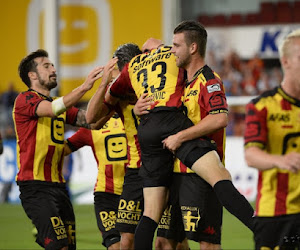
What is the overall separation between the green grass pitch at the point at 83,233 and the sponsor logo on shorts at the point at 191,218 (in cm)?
368

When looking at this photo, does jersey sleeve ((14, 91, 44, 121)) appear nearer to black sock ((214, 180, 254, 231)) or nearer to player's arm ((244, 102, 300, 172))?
black sock ((214, 180, 254, 231))

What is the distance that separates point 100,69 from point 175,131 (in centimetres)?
95

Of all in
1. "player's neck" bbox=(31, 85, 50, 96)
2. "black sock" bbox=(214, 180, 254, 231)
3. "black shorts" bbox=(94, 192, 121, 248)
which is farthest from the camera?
"black shorts" bbox=(94, 192, 121, 248)

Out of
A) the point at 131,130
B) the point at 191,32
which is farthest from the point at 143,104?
the point at 131,130

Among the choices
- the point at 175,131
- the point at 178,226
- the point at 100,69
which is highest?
the point at 100,69

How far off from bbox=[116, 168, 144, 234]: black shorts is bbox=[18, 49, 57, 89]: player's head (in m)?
1.10

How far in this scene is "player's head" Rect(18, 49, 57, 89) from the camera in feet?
20.4

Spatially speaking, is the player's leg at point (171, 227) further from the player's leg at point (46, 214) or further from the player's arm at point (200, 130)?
the player's leg at point (46, 214)

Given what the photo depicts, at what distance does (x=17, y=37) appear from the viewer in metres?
22.1

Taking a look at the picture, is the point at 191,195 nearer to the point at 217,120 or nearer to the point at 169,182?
the point at 169,182

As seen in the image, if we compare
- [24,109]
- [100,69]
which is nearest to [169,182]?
[100,69]

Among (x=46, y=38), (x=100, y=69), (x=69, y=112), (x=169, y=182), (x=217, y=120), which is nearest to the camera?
(x=217, y=120)

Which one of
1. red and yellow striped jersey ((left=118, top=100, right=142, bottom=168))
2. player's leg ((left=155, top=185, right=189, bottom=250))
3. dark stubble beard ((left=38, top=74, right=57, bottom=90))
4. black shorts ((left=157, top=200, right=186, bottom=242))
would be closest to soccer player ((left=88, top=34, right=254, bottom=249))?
player's leg ((left=155, top=185, right=189, bottom=250))

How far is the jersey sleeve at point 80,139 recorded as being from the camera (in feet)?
22.7
